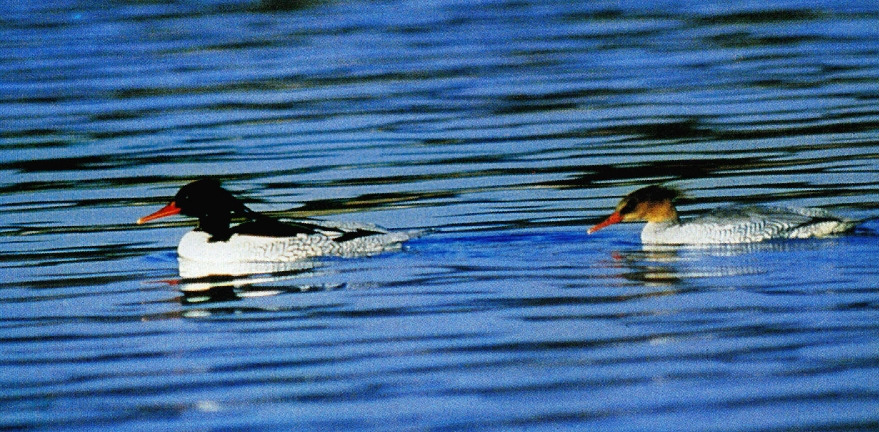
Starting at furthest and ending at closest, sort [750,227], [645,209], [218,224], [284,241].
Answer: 1. [218,224]
2. [645,209]
3. [284,241]
4. [750,227]

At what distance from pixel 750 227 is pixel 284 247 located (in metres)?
3.52

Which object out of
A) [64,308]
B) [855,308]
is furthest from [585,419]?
[64,308]

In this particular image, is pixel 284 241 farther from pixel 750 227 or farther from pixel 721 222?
pixel 750 227

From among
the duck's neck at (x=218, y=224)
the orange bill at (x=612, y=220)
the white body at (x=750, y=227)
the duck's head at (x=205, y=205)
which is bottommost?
the white body at (x=750, y=227)

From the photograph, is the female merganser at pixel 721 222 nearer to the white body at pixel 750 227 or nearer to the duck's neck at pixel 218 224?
the white body at pixel 750 227

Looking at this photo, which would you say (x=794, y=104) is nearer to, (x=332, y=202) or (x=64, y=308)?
(x=332, y=202)

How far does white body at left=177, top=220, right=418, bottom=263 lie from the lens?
1380cm

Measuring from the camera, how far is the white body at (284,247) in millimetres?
13805

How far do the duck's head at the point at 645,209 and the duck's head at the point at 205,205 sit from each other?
9.62 ft

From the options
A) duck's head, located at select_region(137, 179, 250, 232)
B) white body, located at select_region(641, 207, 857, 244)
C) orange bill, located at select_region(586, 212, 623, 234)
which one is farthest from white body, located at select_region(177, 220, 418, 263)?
white body, located at select_region(641, 207, 857, 244)

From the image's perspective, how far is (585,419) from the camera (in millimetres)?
8242

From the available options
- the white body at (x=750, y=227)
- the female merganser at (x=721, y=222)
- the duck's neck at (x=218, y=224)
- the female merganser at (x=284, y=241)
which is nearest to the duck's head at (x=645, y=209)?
the female merganser at (x=721, y=222)

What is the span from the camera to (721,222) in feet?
44.6

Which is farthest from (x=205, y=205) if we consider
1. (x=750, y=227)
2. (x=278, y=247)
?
(x=750, y=227)
